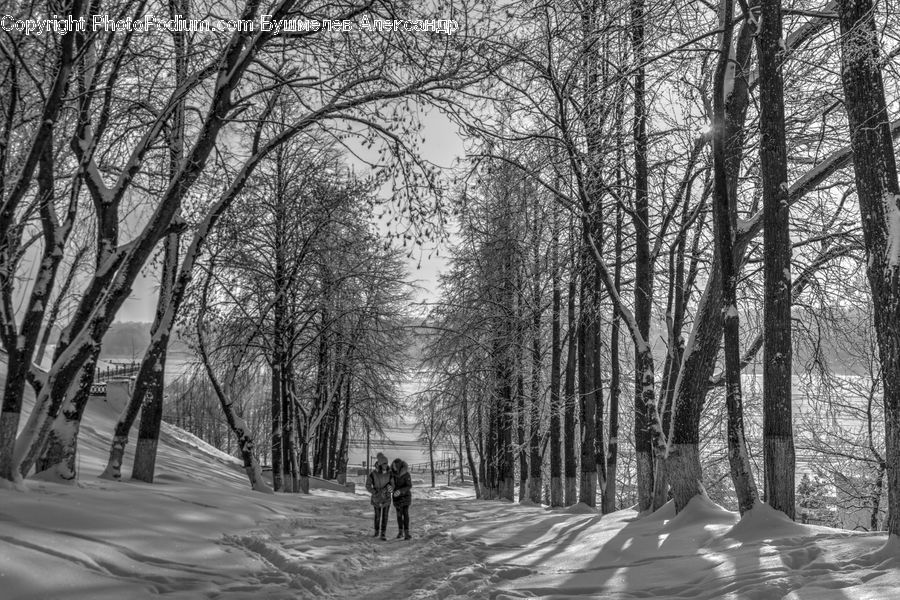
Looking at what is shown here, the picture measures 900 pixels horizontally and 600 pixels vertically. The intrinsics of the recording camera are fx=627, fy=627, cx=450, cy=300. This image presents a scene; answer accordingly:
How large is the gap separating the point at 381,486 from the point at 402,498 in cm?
43

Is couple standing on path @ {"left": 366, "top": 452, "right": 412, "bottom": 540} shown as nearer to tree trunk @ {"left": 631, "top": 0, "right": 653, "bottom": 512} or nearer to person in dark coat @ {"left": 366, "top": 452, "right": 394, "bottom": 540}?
person in dark coat @ {"left": 366, "top": 452, "right": 394, "bottom": 540}

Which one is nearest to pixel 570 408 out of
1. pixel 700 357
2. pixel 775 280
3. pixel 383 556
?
pixel 700 357

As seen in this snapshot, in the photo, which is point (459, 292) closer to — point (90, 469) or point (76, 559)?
point (90, 469)

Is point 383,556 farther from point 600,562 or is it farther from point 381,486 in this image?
point 600,562

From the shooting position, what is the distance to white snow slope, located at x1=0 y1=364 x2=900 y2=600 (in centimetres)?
504

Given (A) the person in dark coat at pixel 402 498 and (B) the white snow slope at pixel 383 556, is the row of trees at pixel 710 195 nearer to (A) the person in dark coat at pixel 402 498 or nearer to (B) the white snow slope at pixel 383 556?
(B) the white snow slope at pixel 383 556

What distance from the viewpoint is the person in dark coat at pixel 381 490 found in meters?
11.0

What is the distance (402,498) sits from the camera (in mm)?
11141

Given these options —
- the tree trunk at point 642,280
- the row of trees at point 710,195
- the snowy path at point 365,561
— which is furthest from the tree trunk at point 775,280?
the tree trunk at point 642,280

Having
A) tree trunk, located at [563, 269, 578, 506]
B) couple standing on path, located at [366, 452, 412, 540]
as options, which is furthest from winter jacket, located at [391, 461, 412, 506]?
tree trunk, located at [563, 269, 578, 506]

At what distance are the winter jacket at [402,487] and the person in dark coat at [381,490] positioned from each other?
0.32 feet

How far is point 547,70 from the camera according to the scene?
10.8 metres

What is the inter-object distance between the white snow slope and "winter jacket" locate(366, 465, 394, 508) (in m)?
0.70

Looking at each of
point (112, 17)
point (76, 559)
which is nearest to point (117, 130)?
point (112, 17)
